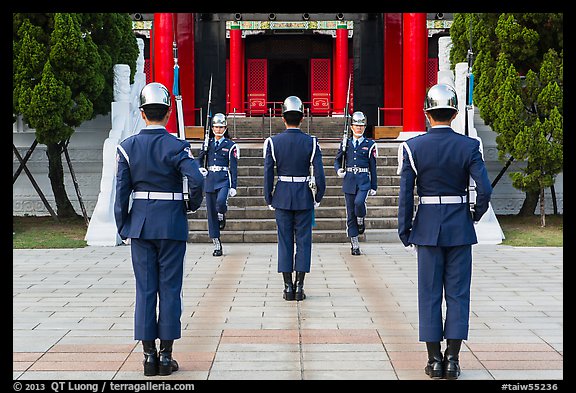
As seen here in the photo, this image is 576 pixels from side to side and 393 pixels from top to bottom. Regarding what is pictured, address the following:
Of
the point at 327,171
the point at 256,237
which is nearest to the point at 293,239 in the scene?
the point at 256,237

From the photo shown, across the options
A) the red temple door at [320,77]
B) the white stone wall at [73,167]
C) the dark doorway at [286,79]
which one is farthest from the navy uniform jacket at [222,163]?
the dark doorway at [286,79]

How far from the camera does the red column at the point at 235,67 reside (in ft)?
67.4

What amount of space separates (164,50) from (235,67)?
24.4ft

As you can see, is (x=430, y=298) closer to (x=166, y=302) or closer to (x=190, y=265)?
(x=166, y=302)

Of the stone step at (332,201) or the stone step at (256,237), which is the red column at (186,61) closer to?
the stone step at (332,201)

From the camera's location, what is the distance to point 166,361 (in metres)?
4.11

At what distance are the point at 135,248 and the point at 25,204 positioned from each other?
7.94 metres

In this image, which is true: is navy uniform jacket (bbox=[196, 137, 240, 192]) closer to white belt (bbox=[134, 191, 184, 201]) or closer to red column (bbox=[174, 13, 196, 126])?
white belt (bbox=[134, 191, 184, 201])

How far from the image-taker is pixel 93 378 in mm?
3994

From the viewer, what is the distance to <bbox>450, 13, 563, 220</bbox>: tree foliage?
9898 millimetres

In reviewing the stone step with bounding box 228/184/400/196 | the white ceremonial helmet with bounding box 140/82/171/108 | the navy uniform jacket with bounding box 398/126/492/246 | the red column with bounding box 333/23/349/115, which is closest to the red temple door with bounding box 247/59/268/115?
the red column with bounding box 333/23/349/115

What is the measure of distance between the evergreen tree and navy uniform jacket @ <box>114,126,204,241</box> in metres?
5.89
